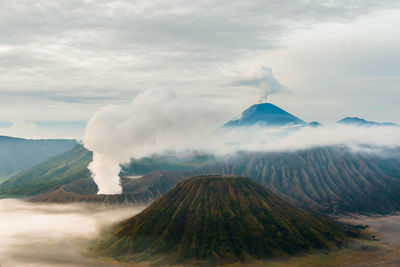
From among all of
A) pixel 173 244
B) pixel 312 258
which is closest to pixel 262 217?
pixel 312 258

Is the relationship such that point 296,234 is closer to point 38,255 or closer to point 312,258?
point 312,258

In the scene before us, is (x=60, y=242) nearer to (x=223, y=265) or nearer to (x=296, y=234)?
(x=223, y=265)

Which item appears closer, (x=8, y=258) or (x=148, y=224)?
(x=8, y=258)

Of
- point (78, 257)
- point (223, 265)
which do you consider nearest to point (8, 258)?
point (78, 257)

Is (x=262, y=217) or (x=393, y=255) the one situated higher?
(x=262, y=217)

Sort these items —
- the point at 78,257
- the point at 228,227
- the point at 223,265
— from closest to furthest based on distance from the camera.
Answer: the point at 223,265
the point at 78,257
the point at 228,227

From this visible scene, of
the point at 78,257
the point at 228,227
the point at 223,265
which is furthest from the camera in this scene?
the point at 228,227

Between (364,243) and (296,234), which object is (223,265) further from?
(364,243)

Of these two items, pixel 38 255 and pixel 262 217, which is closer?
pixel 38 255
